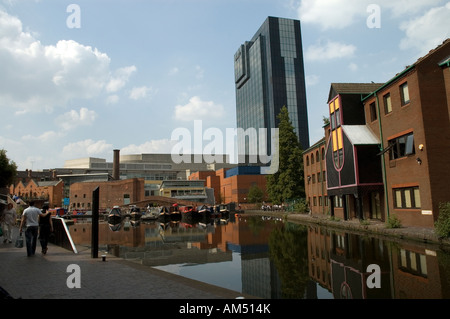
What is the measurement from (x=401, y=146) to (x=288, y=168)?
27.6 m

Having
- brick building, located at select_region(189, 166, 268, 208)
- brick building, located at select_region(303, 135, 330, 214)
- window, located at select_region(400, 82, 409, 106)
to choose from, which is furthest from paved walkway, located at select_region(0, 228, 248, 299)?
brick building, located at select_region(189, 166, 268, 208)

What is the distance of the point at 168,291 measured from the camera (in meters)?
6.47

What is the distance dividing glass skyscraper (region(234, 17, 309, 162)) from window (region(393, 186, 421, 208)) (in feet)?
268

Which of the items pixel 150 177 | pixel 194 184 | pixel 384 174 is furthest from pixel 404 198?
pixel 150 177

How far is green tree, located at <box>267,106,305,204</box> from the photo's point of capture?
48781 mm

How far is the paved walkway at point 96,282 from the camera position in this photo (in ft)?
20.6

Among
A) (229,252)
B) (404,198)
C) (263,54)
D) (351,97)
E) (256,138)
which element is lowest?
(229,252)

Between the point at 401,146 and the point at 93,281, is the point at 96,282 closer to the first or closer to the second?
the point at 93,281

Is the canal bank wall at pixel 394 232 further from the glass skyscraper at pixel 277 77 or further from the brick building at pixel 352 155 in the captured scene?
the glass skyscraper at pixel 277 77

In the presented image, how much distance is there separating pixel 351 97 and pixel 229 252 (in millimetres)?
18017

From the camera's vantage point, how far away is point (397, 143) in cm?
2166
